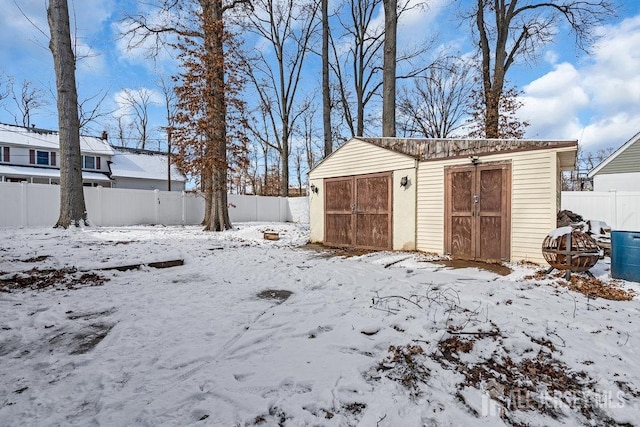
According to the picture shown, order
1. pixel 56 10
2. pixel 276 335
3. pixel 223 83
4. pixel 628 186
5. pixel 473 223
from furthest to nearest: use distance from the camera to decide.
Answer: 1. pixel 628 186
2. pixel 223 83
3. pixel 56 10
4. pixel 473 223
5. pixel 276 335

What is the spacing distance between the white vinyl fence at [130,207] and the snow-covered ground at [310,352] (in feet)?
26.8

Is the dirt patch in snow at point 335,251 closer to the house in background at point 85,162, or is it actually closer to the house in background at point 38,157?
the house in background at point 85,162

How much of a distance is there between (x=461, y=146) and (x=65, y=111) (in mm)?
11410

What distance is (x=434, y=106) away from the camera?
66.1 feet

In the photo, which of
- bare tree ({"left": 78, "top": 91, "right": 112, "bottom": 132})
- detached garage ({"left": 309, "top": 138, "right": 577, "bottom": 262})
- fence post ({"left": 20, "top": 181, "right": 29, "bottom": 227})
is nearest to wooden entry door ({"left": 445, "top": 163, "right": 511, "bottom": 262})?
detached garage ({"left": 309, "top": 138, "right": 577, "bottom": 262})

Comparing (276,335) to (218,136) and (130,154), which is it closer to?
(218,136)

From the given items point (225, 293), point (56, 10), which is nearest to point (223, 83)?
point (56, 10)

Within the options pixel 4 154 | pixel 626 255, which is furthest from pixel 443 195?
pixel 4 154

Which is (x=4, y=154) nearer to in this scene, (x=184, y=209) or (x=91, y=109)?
(x=91, y=109)

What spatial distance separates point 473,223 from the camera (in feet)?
21.0

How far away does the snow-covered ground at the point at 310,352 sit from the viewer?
1.67 m

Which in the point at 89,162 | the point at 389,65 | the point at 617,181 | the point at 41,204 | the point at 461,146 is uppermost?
the point at 389,65

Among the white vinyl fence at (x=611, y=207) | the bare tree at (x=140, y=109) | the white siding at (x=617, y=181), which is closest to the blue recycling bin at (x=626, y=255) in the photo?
the white vinyl fence at (x=611, y=207)

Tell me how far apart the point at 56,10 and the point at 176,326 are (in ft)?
38.2
